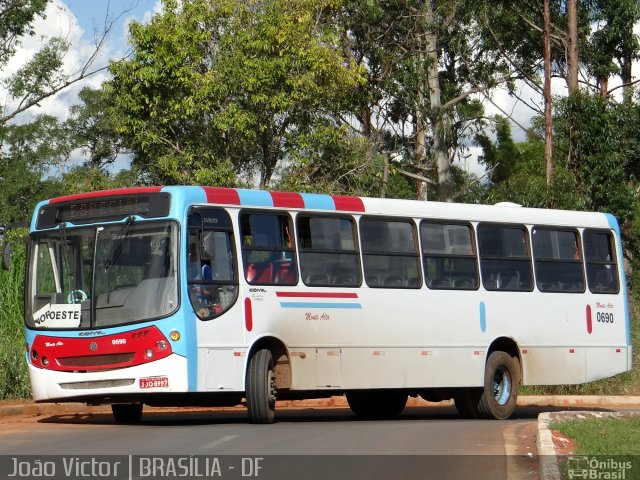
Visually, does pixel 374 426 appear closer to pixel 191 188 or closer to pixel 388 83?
pixel 191 188

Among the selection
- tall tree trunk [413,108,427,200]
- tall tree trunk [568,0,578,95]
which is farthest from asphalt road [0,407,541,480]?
tall tree trunk [413,108,427,200]

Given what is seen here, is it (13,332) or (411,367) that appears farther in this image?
(13,332)

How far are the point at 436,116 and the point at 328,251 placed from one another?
25263mm

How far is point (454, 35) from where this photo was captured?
43.8 m

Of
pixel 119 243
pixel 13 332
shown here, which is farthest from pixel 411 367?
pixel 13 332

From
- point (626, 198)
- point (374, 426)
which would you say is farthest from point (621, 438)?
point (626, 198)

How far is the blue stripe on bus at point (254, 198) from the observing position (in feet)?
53.9

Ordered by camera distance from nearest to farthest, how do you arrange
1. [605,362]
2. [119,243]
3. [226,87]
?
[119,243] < [605,362] < [226,87]

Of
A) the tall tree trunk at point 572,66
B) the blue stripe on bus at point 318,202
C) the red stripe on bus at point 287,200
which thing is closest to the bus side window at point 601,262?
the blue stripe on bus at point 318,202

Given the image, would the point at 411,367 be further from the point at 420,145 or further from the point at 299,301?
the point at 420,145

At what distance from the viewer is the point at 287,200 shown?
17.0m

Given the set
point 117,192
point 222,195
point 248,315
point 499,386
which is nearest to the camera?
point 117,192

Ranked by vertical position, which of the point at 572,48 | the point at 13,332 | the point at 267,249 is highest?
the point at 572,48

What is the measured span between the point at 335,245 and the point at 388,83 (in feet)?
79.3
